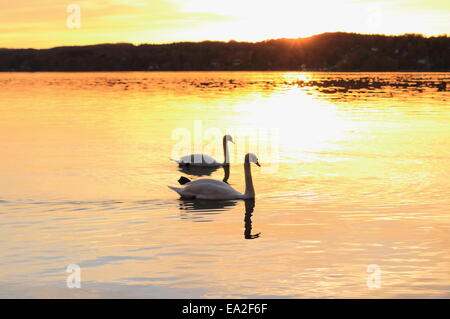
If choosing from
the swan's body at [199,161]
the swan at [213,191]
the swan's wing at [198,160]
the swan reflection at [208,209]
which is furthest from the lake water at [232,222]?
the swan's wing at [198,160]

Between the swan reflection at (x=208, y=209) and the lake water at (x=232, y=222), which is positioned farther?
the swan reflection at (x=208, y=209)

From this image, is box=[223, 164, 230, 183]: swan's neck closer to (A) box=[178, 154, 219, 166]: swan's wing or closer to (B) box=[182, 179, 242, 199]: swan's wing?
(A) box=[178, 154, 219, 166]: swan's wing

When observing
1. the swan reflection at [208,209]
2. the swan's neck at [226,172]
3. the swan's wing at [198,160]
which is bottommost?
the swan reflection at [208,209]

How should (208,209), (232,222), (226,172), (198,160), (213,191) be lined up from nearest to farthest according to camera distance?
(232,222)
(208,209)
(213,191)
(226,172)
(198,160)

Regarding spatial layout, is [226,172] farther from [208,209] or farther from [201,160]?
[208,209]

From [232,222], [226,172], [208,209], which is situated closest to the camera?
[232,222]

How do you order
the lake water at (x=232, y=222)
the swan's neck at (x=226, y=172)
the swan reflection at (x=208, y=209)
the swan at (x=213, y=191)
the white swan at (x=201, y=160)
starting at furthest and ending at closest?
the white swan at (x=201, y=160)
the swan's neck at (x=226, y=172)
the swan at (x=213, y=191)
the swan reflection at (x=208, y=209)
the lake water at (x=232, y=222)

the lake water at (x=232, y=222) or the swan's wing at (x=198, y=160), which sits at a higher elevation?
the swan's wing at (x=198, y=160)

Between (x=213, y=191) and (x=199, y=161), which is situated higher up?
(x=199, y=161)

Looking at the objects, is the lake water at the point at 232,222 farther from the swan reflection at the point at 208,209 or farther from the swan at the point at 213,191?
the swan at the point at 213,191

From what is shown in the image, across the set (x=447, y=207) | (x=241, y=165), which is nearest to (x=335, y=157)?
(x=241, y=165)

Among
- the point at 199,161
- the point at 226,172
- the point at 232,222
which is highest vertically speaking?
the point at 199,161

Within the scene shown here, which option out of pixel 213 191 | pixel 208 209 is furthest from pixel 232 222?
pixel 213 191
